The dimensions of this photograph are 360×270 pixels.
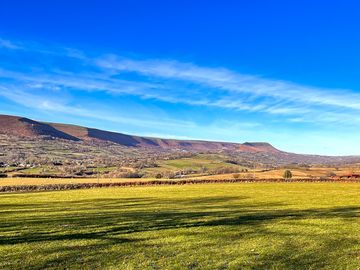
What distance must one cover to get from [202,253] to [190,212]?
37.8 feet

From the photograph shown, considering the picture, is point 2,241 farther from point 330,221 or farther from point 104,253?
point 330,221

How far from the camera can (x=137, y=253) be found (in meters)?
13.8

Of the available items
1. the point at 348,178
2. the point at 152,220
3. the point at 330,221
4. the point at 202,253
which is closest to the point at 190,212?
the point at 152,220

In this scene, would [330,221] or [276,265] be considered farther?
[330,221]

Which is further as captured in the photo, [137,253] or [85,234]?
[85,234]

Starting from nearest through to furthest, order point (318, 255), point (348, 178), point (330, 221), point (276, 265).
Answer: point (276, 265) < point (318, 255) < point (330, 221) < point (348, 178)

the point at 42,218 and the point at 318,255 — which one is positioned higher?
the point at 318,255

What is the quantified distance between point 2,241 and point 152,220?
8299mm

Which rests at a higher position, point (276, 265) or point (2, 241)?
point (276, 265)

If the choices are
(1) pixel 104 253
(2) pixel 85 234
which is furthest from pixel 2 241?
(1) pixel 104 253

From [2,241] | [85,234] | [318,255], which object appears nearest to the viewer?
[318,255]

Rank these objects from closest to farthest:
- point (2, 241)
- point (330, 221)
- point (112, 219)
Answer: point (2, 241), point (330, 221), point (112, 219)

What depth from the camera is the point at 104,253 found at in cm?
1380

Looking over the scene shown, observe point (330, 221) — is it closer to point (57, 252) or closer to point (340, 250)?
point (340, 250)
